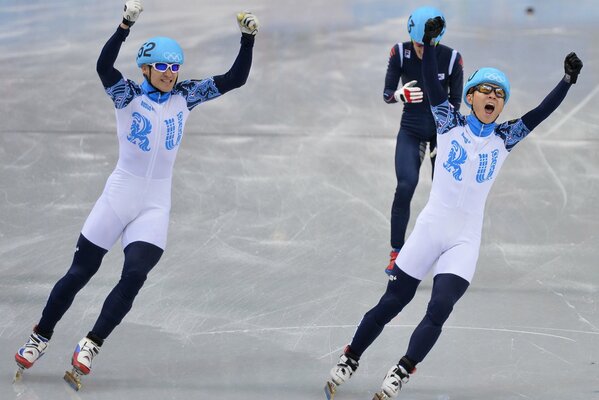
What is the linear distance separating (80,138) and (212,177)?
1.41 meters

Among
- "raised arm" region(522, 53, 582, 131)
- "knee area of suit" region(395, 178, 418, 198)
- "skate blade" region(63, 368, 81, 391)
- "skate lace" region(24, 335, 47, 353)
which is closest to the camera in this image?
"raised arm" region(522, 53, 582, 131)

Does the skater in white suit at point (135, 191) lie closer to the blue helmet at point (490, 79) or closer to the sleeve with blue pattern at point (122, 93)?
the sleeve with blue pattern at point (122, 93)

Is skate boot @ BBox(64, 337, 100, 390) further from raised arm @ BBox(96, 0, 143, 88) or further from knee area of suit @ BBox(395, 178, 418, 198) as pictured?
knee area of suit @ BBox(395, 178, 418, 198)

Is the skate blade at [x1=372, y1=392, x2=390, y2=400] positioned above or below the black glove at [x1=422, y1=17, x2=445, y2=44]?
below

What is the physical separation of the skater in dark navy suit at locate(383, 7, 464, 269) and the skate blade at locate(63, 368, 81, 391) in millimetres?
2550

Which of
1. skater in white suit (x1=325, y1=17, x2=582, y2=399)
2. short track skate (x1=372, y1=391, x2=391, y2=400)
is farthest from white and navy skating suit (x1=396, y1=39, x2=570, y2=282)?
short track skate (x1=372, y1=391, x2=391, y2=400)

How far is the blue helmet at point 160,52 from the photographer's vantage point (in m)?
6.43

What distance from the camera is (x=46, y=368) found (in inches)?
256

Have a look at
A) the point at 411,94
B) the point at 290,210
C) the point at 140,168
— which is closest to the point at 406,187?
the point at 411,94

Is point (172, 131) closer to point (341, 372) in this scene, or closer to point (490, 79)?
point (341, 372)

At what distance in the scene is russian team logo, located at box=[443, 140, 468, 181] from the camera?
624 cm

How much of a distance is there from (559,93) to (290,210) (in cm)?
325

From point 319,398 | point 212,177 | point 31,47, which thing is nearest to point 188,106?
point 319,398

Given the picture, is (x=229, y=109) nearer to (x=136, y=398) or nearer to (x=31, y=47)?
(x=31, y=47)
